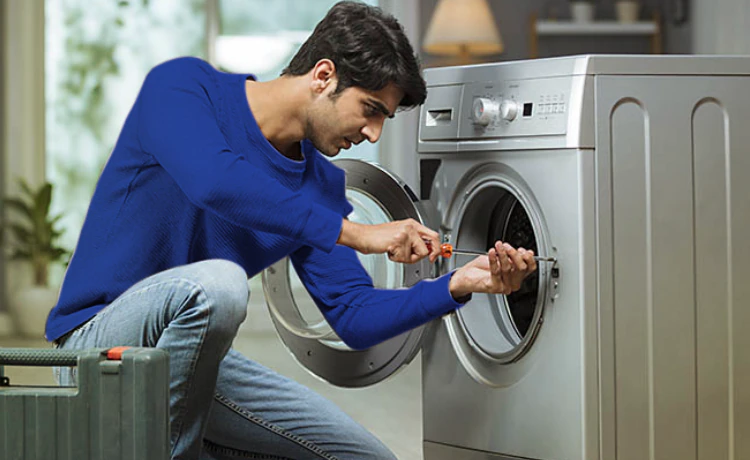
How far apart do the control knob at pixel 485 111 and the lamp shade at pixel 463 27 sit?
2.41 meters

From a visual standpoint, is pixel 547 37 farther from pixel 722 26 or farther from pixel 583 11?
pixel 722 26

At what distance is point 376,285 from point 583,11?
2843 mm

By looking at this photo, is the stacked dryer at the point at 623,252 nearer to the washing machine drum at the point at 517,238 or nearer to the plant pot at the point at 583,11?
the washing machine drum at the point at 517,238

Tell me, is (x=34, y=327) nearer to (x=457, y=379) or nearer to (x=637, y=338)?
(x=457, y=379)

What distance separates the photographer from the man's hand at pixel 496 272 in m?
1.67

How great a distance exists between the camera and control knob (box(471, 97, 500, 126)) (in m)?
1.83

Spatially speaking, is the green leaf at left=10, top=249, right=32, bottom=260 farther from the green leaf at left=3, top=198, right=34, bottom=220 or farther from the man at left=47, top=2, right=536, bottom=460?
the man at left=47, top=2, right=536, bottom=460

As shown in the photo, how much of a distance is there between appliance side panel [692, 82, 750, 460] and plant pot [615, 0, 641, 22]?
9.51ft

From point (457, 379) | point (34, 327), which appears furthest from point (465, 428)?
point (34, 327)

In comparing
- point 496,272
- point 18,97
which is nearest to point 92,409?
point 496,272

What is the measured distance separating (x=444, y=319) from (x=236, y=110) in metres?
0.64

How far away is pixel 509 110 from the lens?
5.87 ft

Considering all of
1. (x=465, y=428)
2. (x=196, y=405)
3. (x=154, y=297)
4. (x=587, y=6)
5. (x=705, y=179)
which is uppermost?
(x=587, y=6)

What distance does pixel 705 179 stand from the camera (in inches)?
69.1
